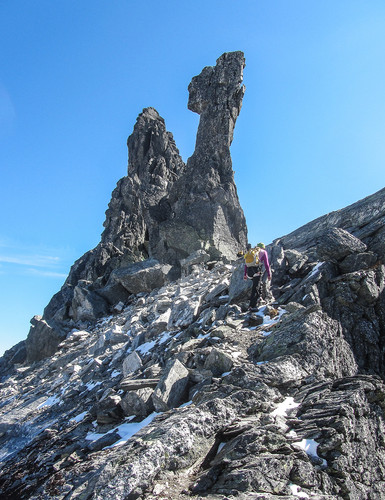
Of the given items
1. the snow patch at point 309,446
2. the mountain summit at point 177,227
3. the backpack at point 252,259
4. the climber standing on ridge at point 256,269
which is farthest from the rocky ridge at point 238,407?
the mountain summit at point 177,227

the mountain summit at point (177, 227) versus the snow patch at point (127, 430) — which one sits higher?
the mountain summit at point (177, 227)

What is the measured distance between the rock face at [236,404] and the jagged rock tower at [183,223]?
1572cm

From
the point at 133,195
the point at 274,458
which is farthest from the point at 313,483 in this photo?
the point at 133,195

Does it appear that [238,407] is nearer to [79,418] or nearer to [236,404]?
[236,404]

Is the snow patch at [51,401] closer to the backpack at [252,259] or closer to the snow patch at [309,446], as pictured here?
the backpack at [252,259]

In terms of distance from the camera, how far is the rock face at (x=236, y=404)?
4.64 meters

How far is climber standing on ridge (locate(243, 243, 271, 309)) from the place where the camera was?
12148 millimetres

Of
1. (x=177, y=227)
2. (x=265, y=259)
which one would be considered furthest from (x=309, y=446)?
(x=177, y=227)

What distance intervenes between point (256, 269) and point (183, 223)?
2226 cm

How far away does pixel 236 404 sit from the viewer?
599 centimetres

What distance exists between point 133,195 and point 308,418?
47971mm

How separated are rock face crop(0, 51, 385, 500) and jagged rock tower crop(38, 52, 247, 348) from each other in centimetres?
1572

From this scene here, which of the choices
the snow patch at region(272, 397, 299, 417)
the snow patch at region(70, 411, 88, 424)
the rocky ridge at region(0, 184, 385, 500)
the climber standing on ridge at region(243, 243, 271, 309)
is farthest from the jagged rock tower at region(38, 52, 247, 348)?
the snow patch at region(272, 397, 299, 417)

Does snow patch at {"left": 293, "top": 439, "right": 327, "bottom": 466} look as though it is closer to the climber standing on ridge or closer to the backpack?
the climber standing on ridge
